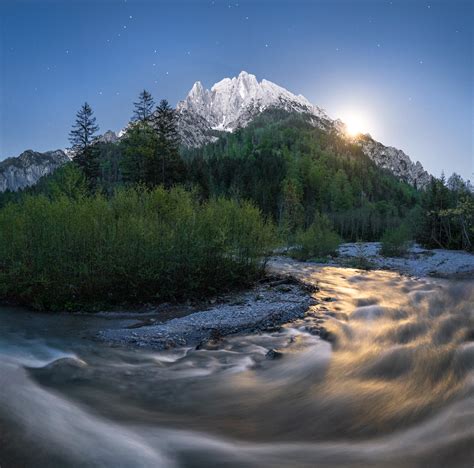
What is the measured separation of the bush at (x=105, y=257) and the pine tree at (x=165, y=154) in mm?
31293


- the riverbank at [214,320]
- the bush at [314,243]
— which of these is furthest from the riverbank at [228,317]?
the bush at [314,243]

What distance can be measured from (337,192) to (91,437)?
134 m

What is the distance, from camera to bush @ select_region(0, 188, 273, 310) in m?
14.7

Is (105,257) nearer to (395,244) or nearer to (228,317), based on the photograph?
(228,317)

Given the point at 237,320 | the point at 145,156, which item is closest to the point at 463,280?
the point at 237,320

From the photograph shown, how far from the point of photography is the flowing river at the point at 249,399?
4480 millimetres

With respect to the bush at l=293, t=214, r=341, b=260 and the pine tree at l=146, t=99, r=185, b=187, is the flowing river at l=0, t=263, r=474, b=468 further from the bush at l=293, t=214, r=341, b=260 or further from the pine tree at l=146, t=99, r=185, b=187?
the pine tree at l=146, t=99, r=185, b=187

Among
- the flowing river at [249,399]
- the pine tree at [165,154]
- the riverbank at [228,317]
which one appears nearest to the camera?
the flowing river at [249,399]

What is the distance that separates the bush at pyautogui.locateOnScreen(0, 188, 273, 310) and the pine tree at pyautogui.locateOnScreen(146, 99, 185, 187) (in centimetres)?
3129

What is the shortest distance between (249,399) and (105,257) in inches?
427

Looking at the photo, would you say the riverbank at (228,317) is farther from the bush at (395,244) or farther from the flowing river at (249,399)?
the bush at (395,244)

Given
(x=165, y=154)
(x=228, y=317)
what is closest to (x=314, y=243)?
(x=165, y=154)

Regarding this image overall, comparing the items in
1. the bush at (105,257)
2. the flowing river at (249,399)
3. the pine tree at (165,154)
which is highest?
the pine tree at (165,154)

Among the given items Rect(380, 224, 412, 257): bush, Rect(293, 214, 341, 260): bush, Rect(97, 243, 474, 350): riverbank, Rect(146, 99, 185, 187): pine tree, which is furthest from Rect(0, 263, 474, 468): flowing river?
Rect(146, 99, 185, 187): pine tree
